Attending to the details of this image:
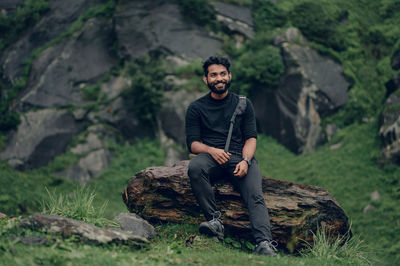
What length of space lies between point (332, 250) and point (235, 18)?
1344 cm

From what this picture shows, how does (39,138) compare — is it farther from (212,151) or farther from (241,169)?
(241,169)

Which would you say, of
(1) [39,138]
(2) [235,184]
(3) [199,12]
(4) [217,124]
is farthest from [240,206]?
(3) [199,12]

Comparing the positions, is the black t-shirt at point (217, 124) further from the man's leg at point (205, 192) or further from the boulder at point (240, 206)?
the boulder at point (240, 206)

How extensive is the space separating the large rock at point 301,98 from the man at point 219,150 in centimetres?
875

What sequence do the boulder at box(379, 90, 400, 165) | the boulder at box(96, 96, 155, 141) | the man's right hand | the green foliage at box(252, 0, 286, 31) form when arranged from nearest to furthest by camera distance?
the man's right hand < the boulder at box(379, 90, 400, 165) < the boulder at box(96, 96, 155, 141) < the green foliage at box(252, 0, 286, 31)

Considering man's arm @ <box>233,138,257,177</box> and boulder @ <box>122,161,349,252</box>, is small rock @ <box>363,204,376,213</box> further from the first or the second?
man's arm @ <box>233,138,257,177</box>

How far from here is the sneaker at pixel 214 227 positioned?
18.5 feet

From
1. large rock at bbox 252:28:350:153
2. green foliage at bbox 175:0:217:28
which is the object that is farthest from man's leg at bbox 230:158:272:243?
green foliage at bbox 175:0:217:28

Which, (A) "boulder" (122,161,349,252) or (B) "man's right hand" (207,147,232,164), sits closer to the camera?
(B) "man's right hand" (207,147,232,164)

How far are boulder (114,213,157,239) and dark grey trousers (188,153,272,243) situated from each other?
2.94 feet

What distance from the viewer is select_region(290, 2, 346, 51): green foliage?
52.7 ft

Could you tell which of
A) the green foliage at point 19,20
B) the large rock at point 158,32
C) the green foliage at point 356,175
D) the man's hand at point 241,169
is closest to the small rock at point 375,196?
the green foliage at point 356,175

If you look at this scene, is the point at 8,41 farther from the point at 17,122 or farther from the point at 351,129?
the point at 351,129

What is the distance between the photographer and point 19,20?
18.7 m
